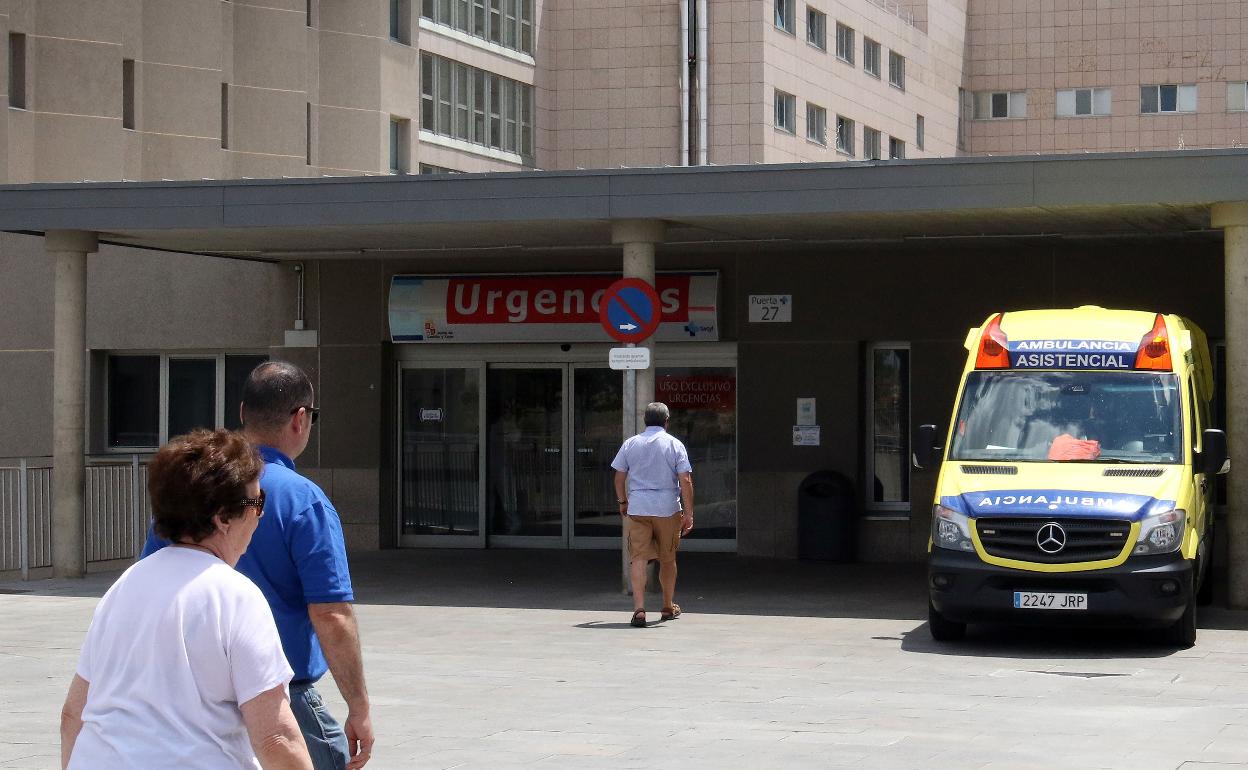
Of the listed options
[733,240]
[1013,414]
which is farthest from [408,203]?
[1013,414]

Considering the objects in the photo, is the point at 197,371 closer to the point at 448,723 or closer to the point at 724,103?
the point at 448,723

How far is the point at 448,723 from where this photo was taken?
983cm

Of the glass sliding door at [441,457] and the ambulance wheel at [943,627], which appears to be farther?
the glass sliding door at [441,457]

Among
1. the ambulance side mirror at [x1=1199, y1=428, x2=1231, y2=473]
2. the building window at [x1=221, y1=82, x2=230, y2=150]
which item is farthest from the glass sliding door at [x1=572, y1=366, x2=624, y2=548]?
the building window at [x1=221, y1=82, x2=230, y2=150]

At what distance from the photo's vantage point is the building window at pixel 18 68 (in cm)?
3319

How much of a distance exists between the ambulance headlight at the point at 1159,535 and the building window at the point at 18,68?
25.7m

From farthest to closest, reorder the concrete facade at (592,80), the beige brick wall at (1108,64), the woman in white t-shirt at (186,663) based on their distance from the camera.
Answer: the beige brick wall at (1108,64) < the concrete facade at (592,80) < the woman in white t-shirt at (186,663)

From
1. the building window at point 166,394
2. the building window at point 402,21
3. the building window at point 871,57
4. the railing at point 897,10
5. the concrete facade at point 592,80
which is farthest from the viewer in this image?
the railing at point 897,10

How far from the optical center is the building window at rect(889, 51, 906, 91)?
6412 cm

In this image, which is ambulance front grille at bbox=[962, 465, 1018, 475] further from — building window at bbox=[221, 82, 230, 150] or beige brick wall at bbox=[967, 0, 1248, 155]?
beige brick wall at bbox=[967, 0, 1248, 155]

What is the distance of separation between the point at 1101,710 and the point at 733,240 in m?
10.2

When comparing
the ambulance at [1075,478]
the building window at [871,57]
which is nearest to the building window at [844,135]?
the building window at [871,57]

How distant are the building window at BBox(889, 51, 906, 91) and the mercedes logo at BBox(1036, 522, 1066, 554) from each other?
172 feet

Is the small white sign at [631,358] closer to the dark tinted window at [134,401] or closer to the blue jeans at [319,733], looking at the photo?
the dark tinted window at [134,401]
